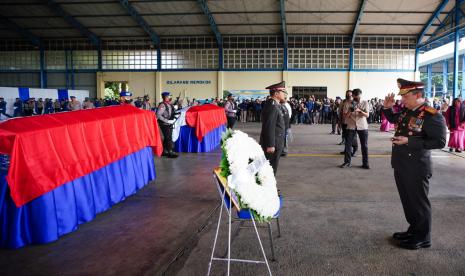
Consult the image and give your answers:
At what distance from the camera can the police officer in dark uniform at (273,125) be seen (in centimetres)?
531

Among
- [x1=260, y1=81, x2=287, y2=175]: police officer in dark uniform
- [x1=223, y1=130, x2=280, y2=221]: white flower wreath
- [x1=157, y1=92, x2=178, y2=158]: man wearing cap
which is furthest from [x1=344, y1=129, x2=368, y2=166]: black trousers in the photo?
[x1=223, y1=130, x2=280, y2=221]: white flower wreath

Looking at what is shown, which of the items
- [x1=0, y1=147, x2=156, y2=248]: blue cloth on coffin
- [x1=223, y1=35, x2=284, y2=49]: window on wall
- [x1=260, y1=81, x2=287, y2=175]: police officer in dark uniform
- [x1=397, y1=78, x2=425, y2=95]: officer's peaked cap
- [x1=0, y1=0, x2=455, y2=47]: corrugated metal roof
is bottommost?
[x1=0, y1=147, x2=156, y2=248]: blue cloth on coffin

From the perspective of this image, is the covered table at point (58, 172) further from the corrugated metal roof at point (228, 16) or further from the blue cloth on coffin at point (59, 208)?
the corrugated metal roof at point (228, 16)

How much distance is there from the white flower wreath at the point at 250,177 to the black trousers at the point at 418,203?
5.06ft

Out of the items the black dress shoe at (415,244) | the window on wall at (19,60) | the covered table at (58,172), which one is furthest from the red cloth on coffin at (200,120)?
the window on wall at (19,60)

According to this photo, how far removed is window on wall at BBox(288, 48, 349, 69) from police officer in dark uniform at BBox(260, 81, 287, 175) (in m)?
26.1

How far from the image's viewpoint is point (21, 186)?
3.87 m

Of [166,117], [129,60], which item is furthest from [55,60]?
[166,117]

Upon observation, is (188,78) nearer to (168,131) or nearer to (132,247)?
(168,131)

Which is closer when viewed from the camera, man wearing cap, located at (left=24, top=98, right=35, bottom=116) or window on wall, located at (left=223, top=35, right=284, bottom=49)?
man wearing cap, located at (left=24, top=98, right=35, bottom=116)

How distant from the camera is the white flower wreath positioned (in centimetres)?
324

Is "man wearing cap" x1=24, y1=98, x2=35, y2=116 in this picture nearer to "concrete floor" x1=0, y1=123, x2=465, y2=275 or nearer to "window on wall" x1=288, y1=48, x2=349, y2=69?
"concrete floor" x1=0, y1=123, x2=465, y2=275

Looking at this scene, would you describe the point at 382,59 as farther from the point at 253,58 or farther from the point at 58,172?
the point at 58,172

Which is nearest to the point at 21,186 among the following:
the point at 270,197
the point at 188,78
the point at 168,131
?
the point at 270,197
